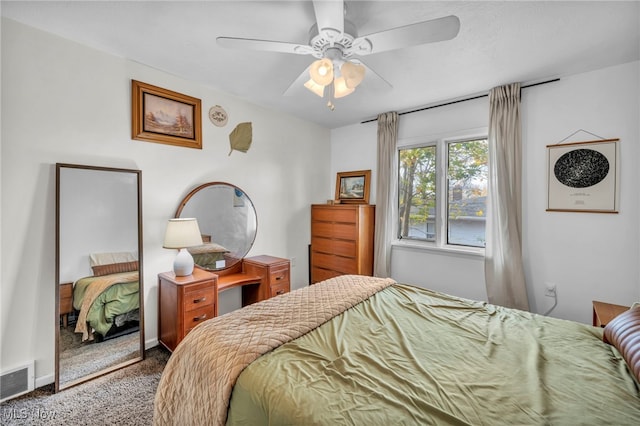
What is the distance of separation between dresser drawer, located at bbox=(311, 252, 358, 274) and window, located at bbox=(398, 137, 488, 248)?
2.64 feet

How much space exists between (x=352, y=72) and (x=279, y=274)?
7.00 ft

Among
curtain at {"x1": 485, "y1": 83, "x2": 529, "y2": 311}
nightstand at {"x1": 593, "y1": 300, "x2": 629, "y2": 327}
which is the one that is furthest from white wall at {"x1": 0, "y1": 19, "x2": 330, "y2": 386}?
nightstand at {"x1": 593, "y1": 300, "x2": 629, "y2": 327}

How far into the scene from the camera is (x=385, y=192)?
359cm

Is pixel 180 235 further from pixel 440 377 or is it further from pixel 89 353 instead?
pixel 440 377

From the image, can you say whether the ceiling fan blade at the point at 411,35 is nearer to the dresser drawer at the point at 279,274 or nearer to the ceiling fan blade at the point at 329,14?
the ceiling fan blade at the point at 329,14

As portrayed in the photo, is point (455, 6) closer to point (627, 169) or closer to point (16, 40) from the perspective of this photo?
point (627, 169)

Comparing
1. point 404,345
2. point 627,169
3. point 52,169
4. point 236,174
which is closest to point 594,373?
point 404,345

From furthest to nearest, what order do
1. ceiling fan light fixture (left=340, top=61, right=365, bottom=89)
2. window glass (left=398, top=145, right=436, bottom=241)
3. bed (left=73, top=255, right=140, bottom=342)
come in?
window glass (left=398, top=145, right=436, bottom=241), bed (left=73, top=255, right=140, bottom=342), ceiling fan light fixture (left=340, top=61, right=365, bottom=89)

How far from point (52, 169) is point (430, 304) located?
2855mm

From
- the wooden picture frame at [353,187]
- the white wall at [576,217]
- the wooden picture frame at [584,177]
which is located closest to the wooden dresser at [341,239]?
the wooden picture frame at [353,187]

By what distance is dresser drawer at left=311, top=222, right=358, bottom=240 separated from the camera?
3.51m

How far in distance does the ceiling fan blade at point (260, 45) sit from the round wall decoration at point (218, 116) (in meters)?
1.44

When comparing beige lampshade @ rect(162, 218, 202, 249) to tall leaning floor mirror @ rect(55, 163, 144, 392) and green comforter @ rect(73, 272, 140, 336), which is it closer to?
tall leaning floor mirror @ rect(55, 163, 144, 392)

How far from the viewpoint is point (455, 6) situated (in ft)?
5.38
